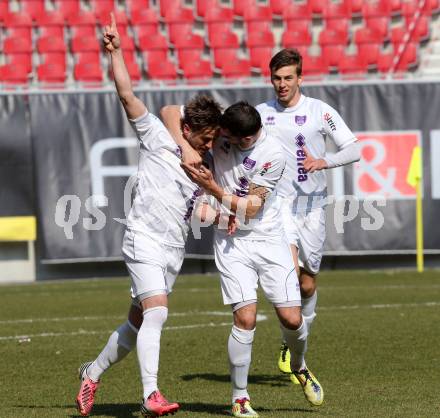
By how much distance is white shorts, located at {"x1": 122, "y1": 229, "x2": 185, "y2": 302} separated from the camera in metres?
6.40

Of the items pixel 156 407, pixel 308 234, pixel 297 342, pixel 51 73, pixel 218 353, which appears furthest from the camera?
pixel 51 73

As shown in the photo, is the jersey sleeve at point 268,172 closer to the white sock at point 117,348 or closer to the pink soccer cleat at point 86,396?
the white sock at point 117,348

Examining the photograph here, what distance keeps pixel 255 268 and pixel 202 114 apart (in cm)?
109

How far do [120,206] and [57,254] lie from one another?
117 centimetres

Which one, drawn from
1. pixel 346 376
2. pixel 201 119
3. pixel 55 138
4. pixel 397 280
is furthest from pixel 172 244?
pixel 55 138

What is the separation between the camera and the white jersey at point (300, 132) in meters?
8.23

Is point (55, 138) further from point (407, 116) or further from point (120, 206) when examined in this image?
point (407, 116)

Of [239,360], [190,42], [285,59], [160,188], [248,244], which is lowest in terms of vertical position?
[239,360]

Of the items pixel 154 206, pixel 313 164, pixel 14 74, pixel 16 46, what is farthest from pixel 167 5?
pixel 154 206

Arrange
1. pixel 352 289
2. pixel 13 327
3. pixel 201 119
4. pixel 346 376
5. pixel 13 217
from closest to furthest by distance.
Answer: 1. pixel 201 119
2. pixel 346 376
3. pixel 13 327
4. pixel 352 289
5. pixel 13 217

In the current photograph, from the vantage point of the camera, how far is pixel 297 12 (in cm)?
2064

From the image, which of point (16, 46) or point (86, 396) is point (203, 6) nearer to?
point (16, 46)

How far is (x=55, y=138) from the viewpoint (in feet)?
53.9

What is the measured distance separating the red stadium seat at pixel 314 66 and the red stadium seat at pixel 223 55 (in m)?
1.27
